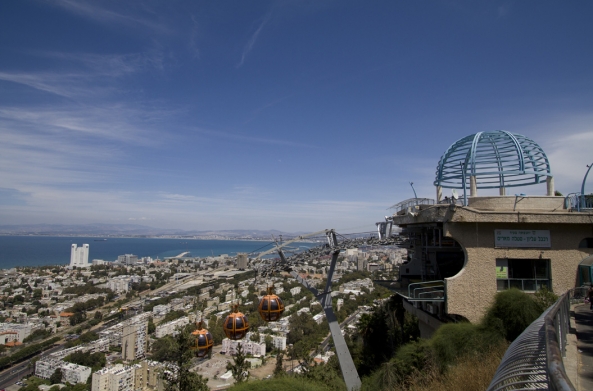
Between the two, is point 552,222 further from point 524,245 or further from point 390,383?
point 390,383

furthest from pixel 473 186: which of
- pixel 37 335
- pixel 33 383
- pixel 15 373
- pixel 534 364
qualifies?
pixel 37 335

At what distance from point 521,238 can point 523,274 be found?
3.41 ft

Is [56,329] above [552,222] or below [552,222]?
below

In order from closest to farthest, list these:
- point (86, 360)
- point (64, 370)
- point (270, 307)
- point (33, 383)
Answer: point (270, 307) < point (33, 383) < point (64, 370) < point (86, 360)

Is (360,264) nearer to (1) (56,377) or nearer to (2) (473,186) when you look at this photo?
(1) (56,377)

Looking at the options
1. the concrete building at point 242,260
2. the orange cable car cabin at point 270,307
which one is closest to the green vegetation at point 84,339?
the orange cable car cabin at point 270,307

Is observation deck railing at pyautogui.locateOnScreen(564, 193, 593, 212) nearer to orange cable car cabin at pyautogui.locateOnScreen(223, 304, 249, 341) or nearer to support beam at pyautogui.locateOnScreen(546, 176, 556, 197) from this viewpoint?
support beam at pyautogui.locateOnScreen(546, 176, 556, 197)

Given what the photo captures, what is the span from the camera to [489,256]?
8.52 meters

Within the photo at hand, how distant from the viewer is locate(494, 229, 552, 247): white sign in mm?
8500

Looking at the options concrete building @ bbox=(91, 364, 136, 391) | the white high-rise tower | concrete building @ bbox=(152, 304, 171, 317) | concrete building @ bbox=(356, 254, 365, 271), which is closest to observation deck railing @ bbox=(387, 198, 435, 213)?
concrete building @ bbox=(91, 364, 136, 391)

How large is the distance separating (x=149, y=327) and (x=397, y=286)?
42.7 metres

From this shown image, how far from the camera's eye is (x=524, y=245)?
8516 mm

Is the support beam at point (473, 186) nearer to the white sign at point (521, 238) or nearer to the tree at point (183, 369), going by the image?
the white sign at point (521, 238)

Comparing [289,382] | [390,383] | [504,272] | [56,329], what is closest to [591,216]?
[504,272]
